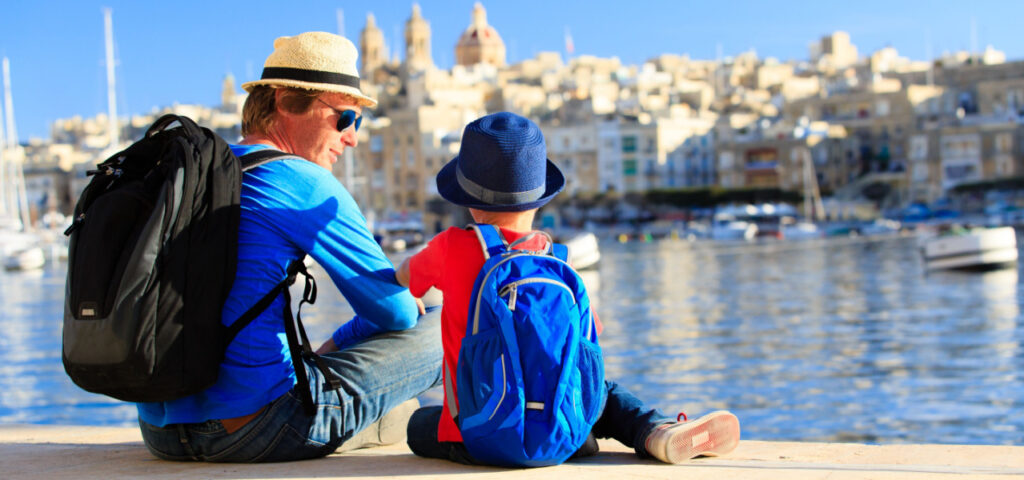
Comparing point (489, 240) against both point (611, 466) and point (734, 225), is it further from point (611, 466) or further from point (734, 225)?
point (734, 225)

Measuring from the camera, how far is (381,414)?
3.59 metres

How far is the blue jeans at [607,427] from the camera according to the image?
10.8 ft

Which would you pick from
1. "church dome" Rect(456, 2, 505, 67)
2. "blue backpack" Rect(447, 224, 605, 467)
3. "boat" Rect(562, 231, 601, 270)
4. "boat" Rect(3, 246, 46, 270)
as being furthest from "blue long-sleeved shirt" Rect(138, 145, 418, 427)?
"church dome" Rect(456, 2, 505, 67)

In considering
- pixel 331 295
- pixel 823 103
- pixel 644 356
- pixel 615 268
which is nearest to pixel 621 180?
pixel 823 103

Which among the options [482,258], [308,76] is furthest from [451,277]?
[308,76]

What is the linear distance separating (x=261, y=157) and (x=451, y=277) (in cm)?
55

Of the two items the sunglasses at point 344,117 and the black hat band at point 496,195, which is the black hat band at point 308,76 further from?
the black hat band at point 496,195

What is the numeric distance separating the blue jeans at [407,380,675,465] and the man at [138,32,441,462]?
17cm

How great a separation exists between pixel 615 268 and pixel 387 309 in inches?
1281

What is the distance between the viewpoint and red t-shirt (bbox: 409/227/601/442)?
320 centimetres

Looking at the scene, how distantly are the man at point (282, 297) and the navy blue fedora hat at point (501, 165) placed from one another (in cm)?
29

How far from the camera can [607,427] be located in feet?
11.3

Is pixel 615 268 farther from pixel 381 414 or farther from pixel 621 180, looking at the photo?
pixel 621 180

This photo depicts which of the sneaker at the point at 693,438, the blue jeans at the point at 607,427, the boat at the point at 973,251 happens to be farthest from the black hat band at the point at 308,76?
the boat at the point at 973,251
